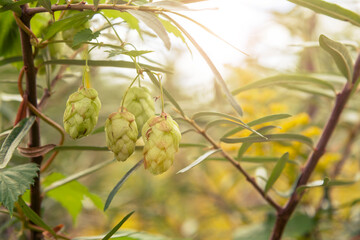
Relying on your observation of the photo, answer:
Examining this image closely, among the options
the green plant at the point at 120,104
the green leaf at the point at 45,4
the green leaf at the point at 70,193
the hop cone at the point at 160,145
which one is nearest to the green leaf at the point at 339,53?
the green plant at the point at 120,104

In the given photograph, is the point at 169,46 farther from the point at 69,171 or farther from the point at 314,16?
the point at 314,16

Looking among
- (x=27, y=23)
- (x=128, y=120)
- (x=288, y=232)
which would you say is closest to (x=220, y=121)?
(x=128, y=120)

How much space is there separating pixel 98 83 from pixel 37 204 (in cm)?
89

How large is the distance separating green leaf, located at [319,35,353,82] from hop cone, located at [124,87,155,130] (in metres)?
0.25

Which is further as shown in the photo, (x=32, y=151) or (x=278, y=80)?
(x=278, y=80)

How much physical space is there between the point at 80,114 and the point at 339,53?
1.28ft

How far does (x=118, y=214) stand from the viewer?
5.07 feet

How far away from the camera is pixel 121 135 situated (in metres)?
0.45

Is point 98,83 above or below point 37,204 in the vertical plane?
below

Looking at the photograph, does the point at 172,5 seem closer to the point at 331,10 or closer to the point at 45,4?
the point at 45,4

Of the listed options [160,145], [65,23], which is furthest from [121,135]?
[65,23]

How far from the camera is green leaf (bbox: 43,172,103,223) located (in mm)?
728

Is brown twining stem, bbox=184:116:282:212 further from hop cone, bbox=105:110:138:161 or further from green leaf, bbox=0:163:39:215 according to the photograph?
green leaf, bbox=0:163:39:215

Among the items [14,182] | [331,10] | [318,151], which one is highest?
[331,10]
